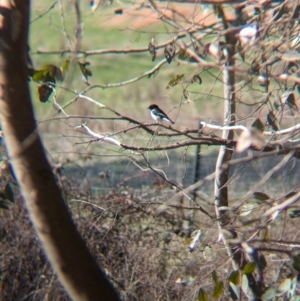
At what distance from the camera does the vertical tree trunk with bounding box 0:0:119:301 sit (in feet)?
7.64

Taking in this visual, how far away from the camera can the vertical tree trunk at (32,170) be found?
7.64 feet

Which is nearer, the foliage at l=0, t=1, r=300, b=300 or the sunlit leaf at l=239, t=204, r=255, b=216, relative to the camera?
the sunlit leaf at l=239, t=204, r=255, b=216

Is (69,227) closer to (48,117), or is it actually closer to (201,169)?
(48,117)

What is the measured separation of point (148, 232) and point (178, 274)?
0.78 m

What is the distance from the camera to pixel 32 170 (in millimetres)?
2371

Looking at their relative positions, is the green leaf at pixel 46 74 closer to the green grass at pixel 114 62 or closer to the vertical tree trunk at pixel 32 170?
the green grass at pixel 114 62

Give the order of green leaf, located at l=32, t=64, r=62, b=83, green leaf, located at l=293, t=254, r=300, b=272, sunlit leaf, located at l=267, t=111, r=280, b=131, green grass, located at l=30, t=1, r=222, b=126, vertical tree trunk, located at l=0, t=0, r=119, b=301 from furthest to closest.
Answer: green grass, located at l=30, t=1, r=222, b=126 < green leaf, located at l=32, t=64, r=62, b=83 < sunlit leaf, located at l=267, t=111, r=280, b=131 < green leaf, located at l=293, t=254, r=300, b=272 < vertical tree trunk, located at l=0, t=0, r=119, b=301

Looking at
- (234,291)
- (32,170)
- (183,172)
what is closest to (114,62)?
(183,172)

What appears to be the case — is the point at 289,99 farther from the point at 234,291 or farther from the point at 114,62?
the point at 114,62

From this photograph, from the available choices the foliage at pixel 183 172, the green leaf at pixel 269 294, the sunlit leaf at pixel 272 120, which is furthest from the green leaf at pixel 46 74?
the green leaf at pixel 269 294

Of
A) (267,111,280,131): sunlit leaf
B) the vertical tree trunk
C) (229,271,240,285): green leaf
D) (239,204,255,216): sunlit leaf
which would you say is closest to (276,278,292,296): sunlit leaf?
(229,271,240,285): green leaf

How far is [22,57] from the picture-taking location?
93.4 inches

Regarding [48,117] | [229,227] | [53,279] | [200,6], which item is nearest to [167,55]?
[200,6]

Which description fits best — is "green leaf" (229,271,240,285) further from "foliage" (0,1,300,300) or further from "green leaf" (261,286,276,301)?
"green leaf" (261,286,276,301)
